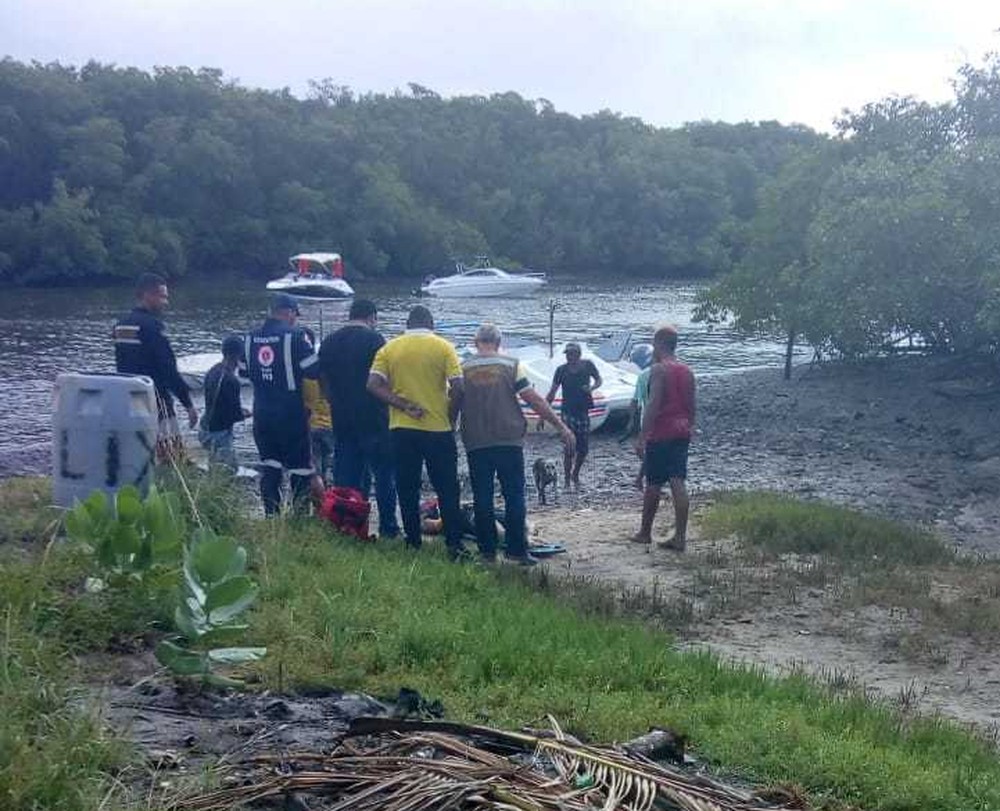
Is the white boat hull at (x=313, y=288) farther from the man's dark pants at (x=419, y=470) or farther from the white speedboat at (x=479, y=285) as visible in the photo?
the man's dark pants at (x=419, y=470)

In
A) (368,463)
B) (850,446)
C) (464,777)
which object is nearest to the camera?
(464,777)

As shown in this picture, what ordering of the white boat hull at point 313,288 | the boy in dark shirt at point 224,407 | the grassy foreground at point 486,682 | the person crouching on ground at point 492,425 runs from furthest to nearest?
the white boat hull at point 313,288 → the boy in dark shirt at point 224,407 → the person crouching on ground at point 492,425 → the grassy foreground at point 486,682

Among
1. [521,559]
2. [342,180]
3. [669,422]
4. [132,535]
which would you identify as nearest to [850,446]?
[669,422]

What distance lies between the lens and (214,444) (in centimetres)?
1100

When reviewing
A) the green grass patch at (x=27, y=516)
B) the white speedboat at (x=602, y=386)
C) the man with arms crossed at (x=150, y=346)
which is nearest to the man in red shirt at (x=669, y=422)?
the man with arms crossed at (x=150, y=346)

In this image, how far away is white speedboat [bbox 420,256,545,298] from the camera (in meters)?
65.9

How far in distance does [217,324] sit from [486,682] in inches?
1705

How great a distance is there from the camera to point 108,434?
8.22 m

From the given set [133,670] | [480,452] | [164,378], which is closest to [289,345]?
[164,378]

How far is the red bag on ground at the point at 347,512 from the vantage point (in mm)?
9133

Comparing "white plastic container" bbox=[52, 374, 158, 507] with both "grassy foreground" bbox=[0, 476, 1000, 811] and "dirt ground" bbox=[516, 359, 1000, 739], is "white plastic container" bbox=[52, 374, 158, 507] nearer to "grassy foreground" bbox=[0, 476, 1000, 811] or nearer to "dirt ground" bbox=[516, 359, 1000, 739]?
"grassy foreground" bbox=[0, 476, 1000, 811]

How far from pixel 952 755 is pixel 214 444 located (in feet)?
22.5

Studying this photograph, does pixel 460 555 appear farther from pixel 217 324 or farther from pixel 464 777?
pixel 217 324

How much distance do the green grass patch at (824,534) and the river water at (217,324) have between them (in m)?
10.2
